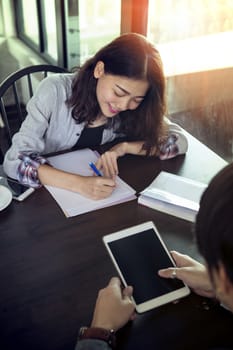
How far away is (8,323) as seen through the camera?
2.93ft

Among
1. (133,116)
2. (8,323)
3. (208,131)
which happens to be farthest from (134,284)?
(208,131)

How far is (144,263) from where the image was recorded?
3.35 ft

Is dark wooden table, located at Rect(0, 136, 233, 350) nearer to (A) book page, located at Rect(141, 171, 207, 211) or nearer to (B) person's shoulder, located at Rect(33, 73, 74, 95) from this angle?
(A) book page, located at Rect(141, 171, 207, 211)

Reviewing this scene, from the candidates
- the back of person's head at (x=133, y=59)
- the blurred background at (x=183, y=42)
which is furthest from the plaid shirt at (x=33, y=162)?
the blurred background at (x=183, y=42)

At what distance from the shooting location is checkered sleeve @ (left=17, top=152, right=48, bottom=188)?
1294mm

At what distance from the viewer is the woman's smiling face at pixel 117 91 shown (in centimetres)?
135

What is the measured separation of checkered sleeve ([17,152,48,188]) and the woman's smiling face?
28 centimetres

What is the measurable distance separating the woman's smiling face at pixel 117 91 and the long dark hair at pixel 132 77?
0.05 feet

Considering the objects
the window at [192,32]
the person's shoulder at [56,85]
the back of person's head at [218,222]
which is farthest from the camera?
the window at [192,32]

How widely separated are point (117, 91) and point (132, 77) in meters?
0.07

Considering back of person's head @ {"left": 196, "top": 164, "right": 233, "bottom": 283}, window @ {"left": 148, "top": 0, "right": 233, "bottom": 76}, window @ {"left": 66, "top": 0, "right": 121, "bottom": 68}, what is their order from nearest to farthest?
back of person's head @ {"left": 196, "top": 164, "right": 233, "bottom": 283}
window @ {"left": 148, "top": 0, "right": 233, "bottom": 76}
window @ {"left": 66, "top": 0, "right": 121, "bottom": 68}

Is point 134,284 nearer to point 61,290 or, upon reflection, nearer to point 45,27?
point 61,290

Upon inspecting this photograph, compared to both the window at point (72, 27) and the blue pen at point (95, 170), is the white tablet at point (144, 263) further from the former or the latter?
the window at point (72, 27)

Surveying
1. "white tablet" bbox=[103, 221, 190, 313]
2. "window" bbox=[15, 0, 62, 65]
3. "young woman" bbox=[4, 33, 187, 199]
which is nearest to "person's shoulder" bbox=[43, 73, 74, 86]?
"young woman" bbox=[4, 33, 187, 199]
